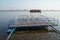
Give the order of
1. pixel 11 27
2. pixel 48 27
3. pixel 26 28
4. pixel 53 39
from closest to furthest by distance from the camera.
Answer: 1. pixel 53 39
2. pixel 11 27
3. pixel 26 28
4. pixel 48 27

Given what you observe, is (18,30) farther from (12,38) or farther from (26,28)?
(12,38)

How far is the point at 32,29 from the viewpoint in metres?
12.0

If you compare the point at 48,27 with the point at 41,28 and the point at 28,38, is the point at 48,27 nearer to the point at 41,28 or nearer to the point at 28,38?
the point at 41,28

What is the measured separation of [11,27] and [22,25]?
3.00 ft

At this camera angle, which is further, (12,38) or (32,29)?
(32,29)

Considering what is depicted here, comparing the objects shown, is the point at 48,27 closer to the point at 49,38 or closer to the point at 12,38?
the point at 49,38

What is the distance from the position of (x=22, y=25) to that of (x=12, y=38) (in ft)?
7.19

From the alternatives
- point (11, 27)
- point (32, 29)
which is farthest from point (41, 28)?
point (11, 27)

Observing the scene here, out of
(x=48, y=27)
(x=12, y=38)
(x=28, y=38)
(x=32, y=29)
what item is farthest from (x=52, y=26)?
(x=12, y=38)

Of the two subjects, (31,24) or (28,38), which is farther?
(31,24)

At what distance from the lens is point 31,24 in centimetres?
1170

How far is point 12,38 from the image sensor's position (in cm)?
934

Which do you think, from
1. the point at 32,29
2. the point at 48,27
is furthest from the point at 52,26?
the point at 32,29

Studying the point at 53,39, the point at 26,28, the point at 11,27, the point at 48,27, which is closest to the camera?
the point at 53,39
